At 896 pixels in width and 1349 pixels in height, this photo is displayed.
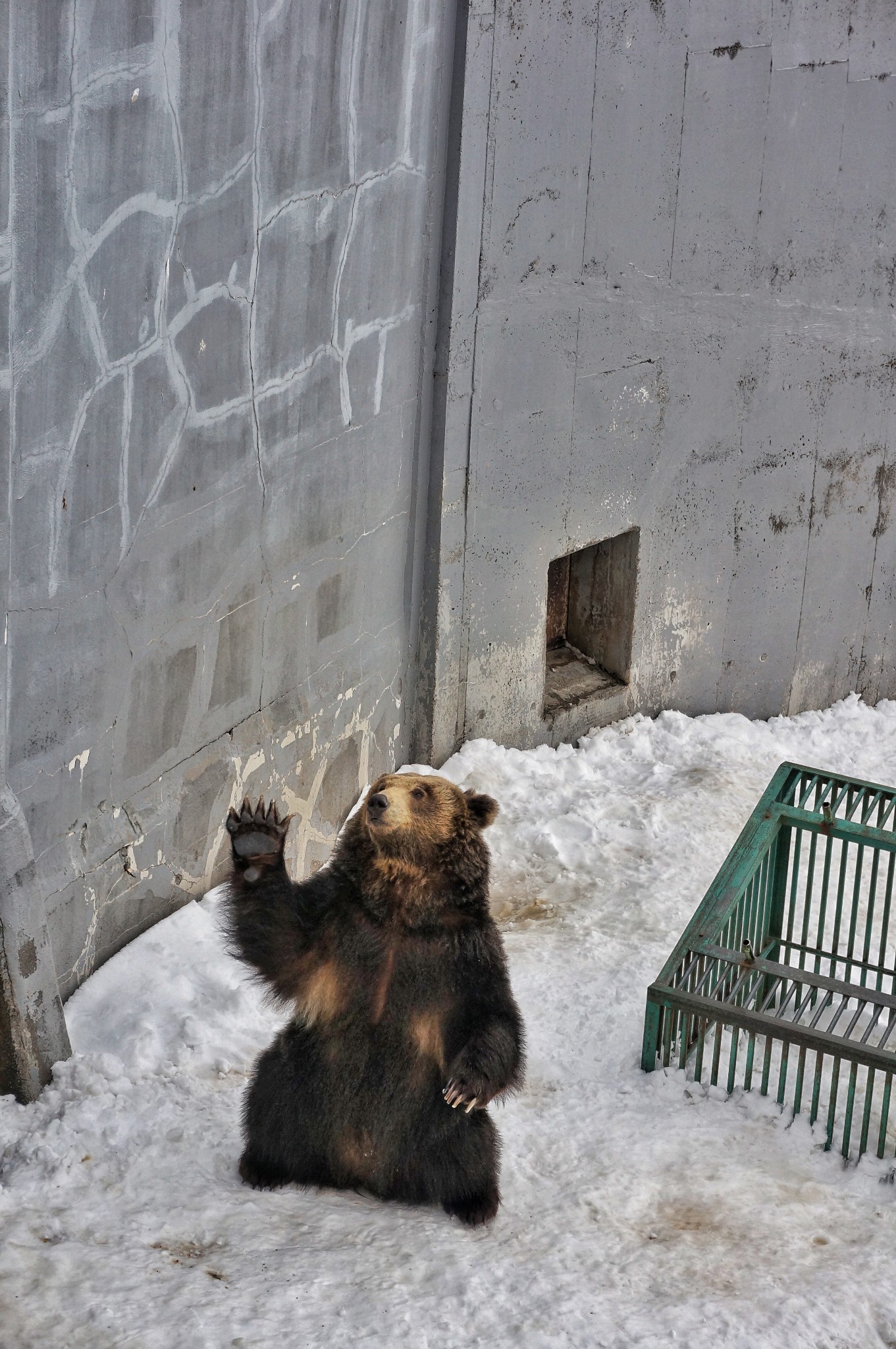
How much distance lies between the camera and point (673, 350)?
743cm

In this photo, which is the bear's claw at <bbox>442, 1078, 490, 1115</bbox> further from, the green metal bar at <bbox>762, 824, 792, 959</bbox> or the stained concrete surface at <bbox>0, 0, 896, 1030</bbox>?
the green metal bar at <bbox>762, 824, 792, 959</bbox>

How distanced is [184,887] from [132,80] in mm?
2650

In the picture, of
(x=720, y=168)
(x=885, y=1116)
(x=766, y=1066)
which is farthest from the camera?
(x=720, y=168)

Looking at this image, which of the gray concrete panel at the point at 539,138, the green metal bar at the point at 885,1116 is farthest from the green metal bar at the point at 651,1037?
the gray concrete panel at the point at 539,138

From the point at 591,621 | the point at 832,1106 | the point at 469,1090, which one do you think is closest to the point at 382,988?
the point at 469,1090

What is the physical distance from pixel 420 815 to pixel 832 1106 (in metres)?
1.62

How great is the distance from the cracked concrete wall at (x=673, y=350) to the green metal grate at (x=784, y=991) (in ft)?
6.01

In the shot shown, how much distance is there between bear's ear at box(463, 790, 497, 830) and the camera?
4.16 m

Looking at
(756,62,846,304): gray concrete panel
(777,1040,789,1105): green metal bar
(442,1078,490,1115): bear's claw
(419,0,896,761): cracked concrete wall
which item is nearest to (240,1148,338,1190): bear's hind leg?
(442,1078,490,1115): bear's claw

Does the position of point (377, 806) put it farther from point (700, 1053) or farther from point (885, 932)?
point (885, 932)

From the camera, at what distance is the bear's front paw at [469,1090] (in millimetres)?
3908

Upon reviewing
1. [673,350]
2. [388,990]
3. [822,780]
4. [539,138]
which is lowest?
[822,780]

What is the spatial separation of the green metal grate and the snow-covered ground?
17 centimetres

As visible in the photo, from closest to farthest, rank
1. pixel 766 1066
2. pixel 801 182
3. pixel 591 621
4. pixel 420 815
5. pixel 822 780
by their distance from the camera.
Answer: pixel 420 815 < pixel 766 1066 < pixel 822 780 < pixel 801 182 < pixel 591 621
